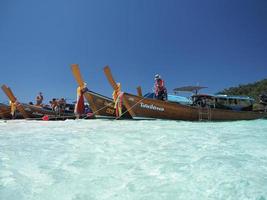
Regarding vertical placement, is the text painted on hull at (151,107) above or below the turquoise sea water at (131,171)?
above

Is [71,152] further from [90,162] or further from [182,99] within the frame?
[182,99]

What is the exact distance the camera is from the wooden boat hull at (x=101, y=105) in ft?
41.7

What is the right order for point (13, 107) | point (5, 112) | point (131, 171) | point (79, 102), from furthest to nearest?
1. point (5, 112)
2. point (13, 107)
3. point (79, 102)
4. point (131, 171)

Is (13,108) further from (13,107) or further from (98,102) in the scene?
(98,102)

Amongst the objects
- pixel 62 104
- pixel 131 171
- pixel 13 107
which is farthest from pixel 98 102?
pixel 131 171

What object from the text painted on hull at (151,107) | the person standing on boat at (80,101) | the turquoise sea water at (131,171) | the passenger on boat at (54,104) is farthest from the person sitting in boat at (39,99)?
the turquoise sea water at (131,171)

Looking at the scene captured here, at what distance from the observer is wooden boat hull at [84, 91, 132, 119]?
1272cm

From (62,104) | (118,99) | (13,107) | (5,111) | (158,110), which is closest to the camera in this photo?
(158,110)

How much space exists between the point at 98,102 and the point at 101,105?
0.18 m

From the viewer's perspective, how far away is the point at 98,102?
12859 mm

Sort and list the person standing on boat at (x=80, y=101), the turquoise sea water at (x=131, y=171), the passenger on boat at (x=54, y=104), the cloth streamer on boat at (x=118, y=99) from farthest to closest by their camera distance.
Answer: the passenger on boat at (x=54, y=104) < the person standing on boat at (x=80, y=101) < the cloth streamer on boat at (x=118, y=99) < the turquoise sea water at (x=131, y=171)

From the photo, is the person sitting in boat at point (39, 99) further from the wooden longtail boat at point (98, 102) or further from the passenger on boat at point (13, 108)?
the wooden longtail boat at point (98, 102)

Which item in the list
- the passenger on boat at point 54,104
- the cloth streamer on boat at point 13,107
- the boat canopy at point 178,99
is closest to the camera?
the boat canopy at point 178,99

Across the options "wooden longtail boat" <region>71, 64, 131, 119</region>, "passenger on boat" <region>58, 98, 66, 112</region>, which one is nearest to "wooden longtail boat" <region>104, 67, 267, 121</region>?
"wooden longtail boat" <region>71, 64, 131, 119</region>
